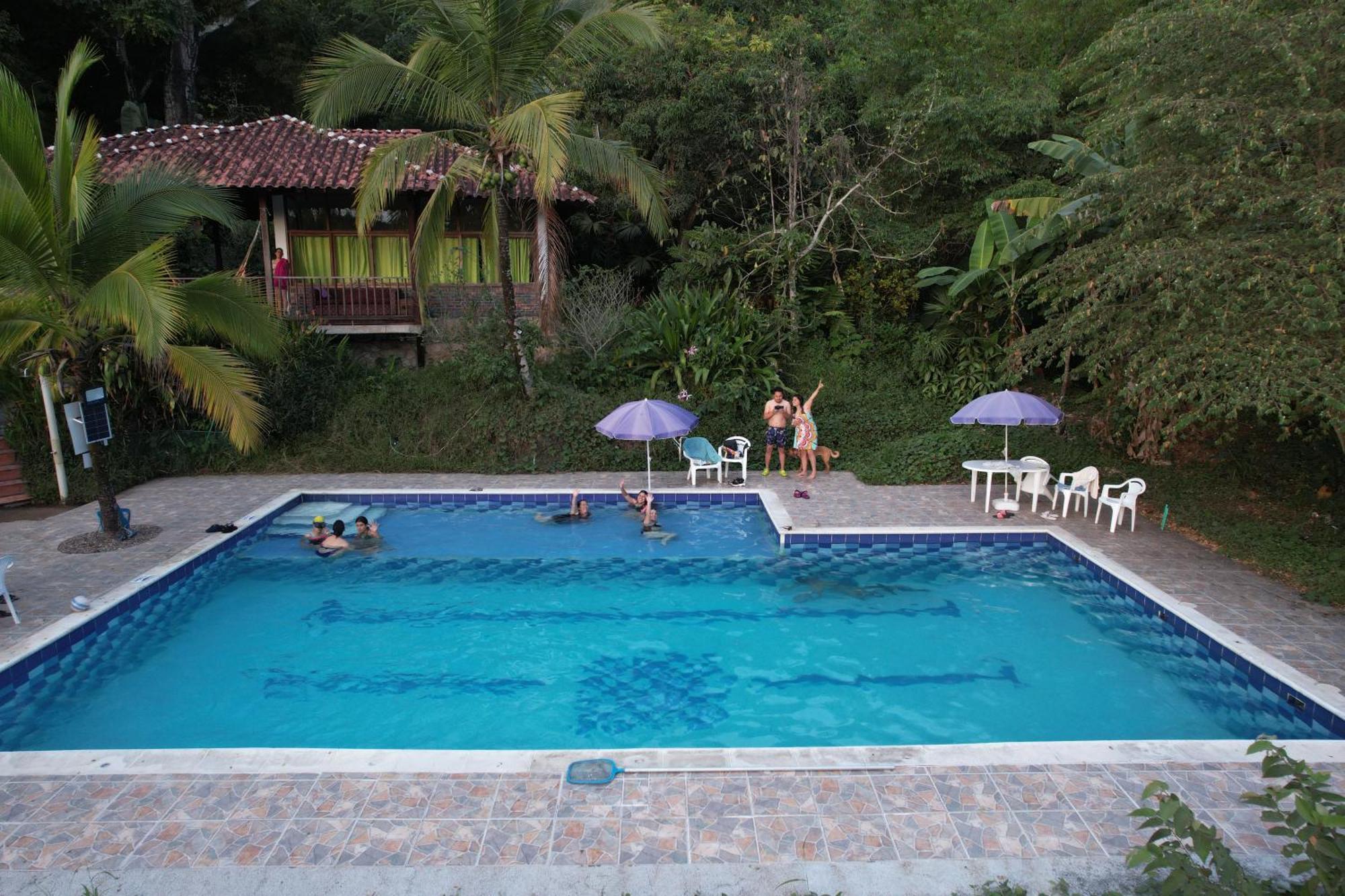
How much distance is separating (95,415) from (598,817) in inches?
349

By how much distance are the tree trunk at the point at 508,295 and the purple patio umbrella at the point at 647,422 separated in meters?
3.36

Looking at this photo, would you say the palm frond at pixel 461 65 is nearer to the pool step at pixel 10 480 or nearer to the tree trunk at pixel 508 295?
the tree trunk at pixel 508 295

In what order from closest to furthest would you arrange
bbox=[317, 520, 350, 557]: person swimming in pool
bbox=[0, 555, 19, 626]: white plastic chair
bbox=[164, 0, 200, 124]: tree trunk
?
bbox=[0, 555, 19, 626]: white plastic chair → bbox=[317, 520, 350, 557]: person swimming in pool → bbox=[164, 0, 200, 124]: tree trunk

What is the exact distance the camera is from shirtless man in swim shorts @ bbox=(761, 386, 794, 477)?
45.9ft

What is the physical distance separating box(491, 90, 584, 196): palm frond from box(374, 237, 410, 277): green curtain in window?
757 cm

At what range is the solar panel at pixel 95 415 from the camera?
33.1 ft

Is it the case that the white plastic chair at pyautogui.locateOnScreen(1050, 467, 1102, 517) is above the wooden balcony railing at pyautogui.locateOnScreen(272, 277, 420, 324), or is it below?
below

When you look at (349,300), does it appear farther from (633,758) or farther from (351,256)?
(633,758)

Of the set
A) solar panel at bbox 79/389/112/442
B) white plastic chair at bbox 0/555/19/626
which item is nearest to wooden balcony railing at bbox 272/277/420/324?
solar panel at bbox 79/389/112/442

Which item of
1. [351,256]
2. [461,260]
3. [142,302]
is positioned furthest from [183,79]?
[142,302]

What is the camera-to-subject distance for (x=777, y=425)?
552 inches

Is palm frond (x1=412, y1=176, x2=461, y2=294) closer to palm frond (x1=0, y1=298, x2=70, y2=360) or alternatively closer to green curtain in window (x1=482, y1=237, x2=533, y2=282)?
palm frond (x1=0, y1=298, x2=70, y2=360)

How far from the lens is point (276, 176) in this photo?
16.8 m

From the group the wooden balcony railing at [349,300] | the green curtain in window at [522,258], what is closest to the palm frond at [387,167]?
the wooden balcony railing at [349,300]
